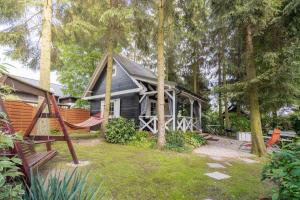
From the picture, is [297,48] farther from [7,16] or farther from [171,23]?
[7,16]

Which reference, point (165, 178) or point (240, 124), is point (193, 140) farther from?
point (240, 124)

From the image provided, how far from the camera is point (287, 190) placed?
1874mm

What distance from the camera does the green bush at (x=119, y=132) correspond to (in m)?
9.10

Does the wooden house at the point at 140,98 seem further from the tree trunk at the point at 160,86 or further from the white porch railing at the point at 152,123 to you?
the tree trunk at the point at 160,86

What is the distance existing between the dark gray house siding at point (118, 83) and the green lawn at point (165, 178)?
23.8 ft

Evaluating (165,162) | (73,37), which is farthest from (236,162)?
(73,37)

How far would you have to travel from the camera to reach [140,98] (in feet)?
40.7

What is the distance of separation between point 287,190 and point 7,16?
897cm

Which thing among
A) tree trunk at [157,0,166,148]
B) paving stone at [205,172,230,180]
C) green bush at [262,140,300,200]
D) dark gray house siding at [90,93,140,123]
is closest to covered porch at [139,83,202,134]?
dark gray house siding at [90,93,140,123]

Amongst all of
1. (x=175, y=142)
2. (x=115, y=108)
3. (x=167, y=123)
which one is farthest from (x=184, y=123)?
(x=115, y=108)

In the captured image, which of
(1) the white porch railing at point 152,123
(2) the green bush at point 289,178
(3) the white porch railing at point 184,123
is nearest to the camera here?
(2) the green bush at point 289,178

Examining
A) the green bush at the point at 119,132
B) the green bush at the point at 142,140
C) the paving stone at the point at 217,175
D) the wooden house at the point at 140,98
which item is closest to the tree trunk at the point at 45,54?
the green bush at the point at 119,132

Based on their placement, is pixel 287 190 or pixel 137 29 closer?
pixel 287 190

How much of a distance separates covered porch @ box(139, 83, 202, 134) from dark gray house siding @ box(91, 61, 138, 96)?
3.87ft
